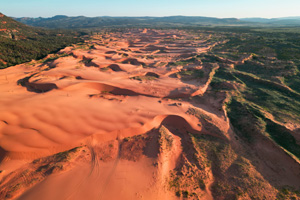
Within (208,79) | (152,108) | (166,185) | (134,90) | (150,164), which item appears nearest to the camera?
(166,185)

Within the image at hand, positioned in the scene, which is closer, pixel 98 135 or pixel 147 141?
pixel 147 141

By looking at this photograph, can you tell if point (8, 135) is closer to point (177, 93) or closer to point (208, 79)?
point (177, 93)

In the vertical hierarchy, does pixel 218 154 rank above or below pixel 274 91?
below

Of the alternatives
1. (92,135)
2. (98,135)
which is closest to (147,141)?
(98,135)

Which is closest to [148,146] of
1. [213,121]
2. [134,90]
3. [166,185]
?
[166,185]

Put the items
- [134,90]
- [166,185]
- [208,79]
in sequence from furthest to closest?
1. [208,79]
2. [134,90]
3. [166,185]

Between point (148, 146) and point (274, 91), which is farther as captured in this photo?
point (274, 91)

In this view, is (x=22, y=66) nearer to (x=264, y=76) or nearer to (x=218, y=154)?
(x=218, y=154)

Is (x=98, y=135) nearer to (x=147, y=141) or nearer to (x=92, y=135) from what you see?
(x=92, y=135)
